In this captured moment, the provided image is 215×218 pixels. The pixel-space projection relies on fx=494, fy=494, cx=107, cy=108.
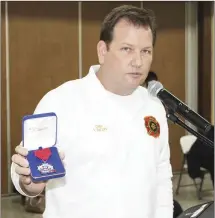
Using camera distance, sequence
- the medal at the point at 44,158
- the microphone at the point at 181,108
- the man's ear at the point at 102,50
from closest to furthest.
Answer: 1. the medal at the point at 44,158
2. the microphone at the point at 181,108
3. the man's ear at the point at 102,50

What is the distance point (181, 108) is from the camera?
1.41m

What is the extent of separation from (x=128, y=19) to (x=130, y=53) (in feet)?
0.39

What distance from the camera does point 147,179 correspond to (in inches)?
63.2

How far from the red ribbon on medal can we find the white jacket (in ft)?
0.77

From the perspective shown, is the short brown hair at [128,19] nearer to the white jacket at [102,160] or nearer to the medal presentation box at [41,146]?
the white jacket at [102,160]

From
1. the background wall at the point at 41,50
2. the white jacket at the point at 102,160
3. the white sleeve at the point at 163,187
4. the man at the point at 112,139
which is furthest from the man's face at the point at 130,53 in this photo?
the background wall at the point at 41,50

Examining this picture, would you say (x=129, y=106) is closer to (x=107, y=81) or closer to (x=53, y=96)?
(x=107, y=81)

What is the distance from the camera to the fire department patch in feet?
5.45

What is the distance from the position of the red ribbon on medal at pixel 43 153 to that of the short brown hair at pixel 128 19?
0.51 m

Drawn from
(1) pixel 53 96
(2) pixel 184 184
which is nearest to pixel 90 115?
(1) pixel 53 96

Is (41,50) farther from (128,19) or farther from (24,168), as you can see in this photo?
(24,168)

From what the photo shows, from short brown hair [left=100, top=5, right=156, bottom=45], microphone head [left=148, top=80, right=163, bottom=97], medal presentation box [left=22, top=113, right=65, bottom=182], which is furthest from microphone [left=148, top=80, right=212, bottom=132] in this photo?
medal presentation box [left=22, top=113, right=65, bottom=182]

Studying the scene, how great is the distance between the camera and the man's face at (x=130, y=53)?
1.54 meters

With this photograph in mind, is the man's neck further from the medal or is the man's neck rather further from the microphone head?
Result: the medal
